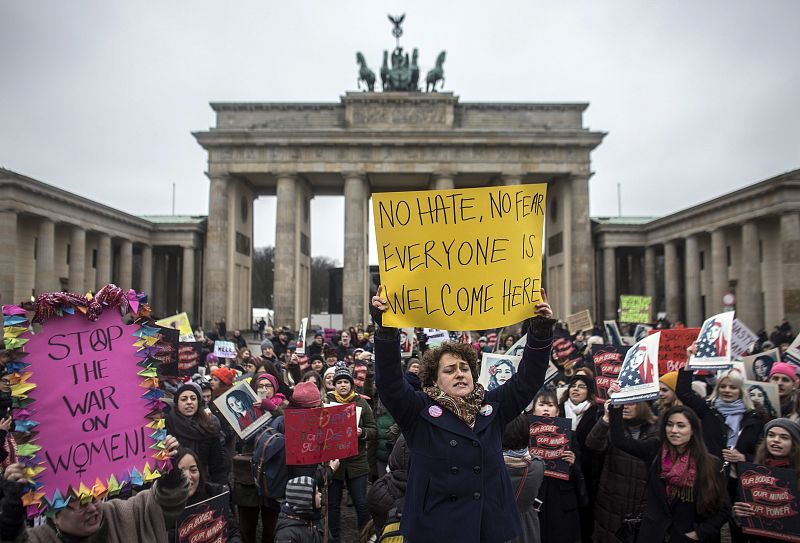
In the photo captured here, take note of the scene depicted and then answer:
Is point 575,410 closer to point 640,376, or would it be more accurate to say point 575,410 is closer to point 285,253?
point 640,376

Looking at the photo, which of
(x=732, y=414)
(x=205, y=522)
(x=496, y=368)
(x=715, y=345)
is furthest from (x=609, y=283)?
(x=205, y=522)

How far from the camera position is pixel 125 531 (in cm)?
339

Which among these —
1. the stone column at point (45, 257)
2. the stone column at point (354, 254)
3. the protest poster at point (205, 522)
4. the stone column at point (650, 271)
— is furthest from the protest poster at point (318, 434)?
the stone column at point (650, 271)

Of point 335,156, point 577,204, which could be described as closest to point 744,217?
point 577,204

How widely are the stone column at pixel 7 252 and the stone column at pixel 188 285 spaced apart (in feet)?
53.5

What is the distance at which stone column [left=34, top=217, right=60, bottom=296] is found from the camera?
3172cm

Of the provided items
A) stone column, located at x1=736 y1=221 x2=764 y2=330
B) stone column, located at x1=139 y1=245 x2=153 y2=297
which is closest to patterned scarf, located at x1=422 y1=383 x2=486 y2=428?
stone column, located at x1=736 y1=221 x2=764 y2=330

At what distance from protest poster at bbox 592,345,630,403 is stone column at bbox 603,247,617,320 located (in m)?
42.0

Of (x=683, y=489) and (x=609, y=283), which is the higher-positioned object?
(x=609, y=283)

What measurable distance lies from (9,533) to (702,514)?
4539 millimetres

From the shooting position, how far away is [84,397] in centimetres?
313

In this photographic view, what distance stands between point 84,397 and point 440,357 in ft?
6.64

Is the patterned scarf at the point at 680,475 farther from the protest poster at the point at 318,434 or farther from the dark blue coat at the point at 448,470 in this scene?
the protest poster at the point at 318,434

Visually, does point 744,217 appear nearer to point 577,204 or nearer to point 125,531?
point 577,204
